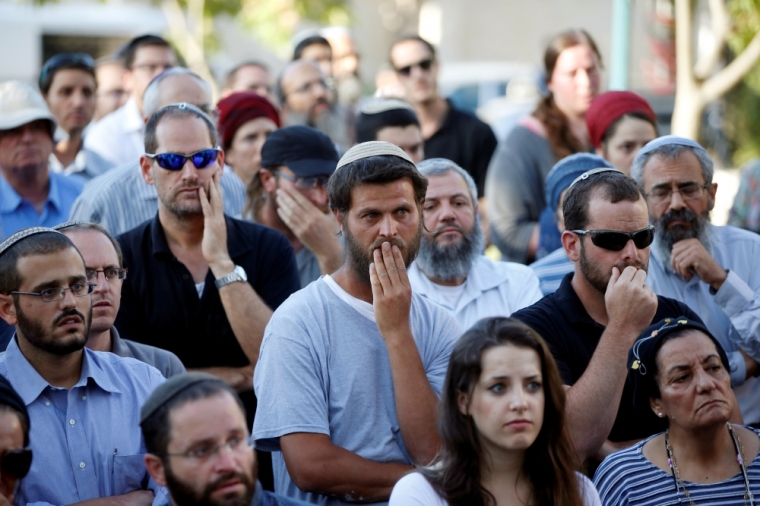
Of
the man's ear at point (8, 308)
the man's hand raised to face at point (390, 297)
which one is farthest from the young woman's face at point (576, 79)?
the man's ear at point (8, 308)

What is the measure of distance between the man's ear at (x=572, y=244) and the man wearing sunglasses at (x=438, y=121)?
320cm

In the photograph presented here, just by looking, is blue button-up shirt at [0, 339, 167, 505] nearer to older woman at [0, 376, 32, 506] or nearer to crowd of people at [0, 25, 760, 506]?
crowd of people at [0, 25, 760, 506]

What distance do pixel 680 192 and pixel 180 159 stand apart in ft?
7.91

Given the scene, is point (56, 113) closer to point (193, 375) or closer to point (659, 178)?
point (659, 178)

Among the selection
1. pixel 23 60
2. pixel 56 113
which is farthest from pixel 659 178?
pixel 23 60

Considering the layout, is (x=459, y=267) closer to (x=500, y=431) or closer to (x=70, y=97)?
(x=500, y=431)

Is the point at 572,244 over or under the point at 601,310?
over

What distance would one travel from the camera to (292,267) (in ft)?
17.1

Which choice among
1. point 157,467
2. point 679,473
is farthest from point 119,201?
point 679,473

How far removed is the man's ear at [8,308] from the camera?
3.91 metres

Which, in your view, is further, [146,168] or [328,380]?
[146,168]

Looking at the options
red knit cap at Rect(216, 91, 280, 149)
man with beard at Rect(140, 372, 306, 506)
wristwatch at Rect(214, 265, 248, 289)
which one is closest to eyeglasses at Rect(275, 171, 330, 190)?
wristwatch at Rect(214, 265, 248, 289)

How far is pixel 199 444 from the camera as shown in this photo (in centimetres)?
307

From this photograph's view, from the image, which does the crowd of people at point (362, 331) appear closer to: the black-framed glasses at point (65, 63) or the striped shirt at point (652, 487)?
the striped shirt at point (652, 487)
